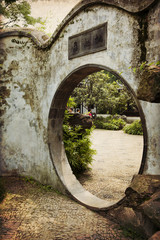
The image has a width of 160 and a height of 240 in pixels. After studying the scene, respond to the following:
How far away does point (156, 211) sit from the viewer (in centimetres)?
170

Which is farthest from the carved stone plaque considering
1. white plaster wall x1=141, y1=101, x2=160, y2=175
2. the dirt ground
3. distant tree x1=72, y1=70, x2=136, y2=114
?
distant tree x1=72, y1=70, x2=136, y2=114

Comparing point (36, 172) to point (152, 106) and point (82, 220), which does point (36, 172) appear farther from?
point (152, 106)

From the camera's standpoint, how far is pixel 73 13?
3.80 metres

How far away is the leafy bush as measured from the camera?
18.2ft

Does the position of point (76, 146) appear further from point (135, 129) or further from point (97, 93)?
point (97, 93)

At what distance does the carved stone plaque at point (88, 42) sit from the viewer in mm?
3404

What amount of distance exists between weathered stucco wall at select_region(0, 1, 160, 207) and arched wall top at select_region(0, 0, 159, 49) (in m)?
0.03

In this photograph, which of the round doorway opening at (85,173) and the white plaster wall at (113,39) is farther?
the round doorway opening at (85,173)

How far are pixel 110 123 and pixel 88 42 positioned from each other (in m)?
13.9

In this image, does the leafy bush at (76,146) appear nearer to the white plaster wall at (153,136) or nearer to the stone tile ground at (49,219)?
the stone tile ground at (49,219)

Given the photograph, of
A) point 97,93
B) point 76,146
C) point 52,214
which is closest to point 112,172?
point 76,146

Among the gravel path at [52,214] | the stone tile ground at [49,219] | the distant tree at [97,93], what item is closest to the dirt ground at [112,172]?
the gravel path at [52,214]

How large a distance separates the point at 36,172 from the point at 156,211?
3683 mm

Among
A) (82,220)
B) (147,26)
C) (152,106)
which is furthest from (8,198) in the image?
(147,26)
